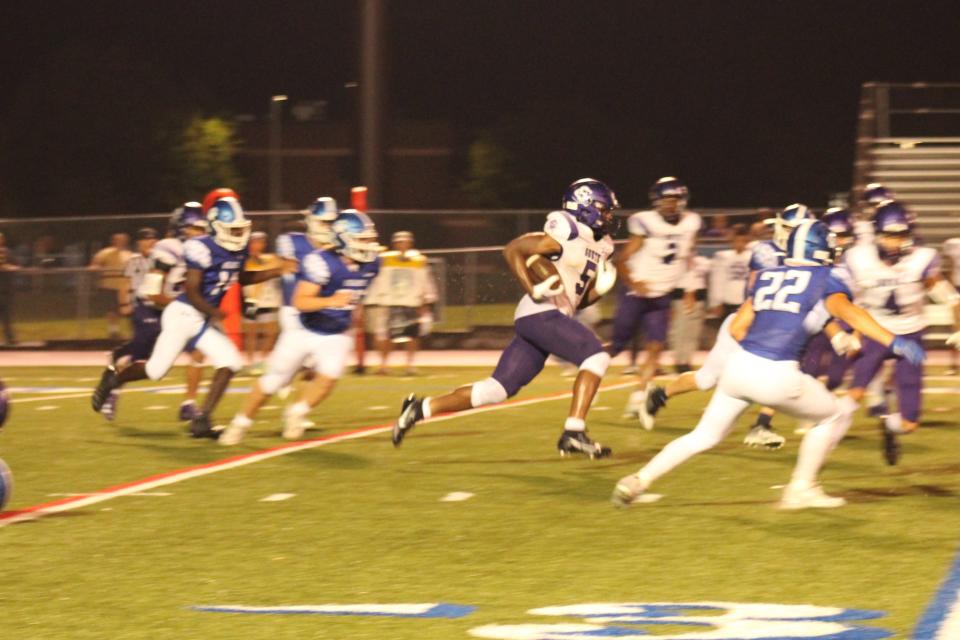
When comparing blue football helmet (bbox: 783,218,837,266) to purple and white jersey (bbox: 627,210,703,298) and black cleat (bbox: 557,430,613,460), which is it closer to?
black cleat (bbox: 557,430,613,460)

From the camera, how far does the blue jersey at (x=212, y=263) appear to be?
11.3 m

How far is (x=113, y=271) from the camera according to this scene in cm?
2308

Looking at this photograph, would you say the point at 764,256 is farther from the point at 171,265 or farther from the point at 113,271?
the point at 113,271

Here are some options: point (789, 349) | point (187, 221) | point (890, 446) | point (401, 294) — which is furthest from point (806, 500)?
point (401, 294)

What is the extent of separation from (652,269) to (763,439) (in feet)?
8.38

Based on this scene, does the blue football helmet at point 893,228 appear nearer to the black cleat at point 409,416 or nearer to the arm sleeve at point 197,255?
the black cleat at point 409,416

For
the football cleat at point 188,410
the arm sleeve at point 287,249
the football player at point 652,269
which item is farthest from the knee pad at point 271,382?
the football player at point 652,269

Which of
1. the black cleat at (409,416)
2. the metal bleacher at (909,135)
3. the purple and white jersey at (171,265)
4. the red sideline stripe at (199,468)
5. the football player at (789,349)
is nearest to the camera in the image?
the football player at (789,349)

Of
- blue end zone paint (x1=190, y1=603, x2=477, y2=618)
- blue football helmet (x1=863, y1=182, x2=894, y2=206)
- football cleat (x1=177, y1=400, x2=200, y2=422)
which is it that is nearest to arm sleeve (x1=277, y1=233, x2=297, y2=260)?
football cleat (x1=177, y1=400, x2=200, y2=422)

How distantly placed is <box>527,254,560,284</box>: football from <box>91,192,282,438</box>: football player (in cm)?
274

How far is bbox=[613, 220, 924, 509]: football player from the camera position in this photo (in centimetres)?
776

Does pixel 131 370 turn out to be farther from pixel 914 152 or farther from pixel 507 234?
pixel 914 152

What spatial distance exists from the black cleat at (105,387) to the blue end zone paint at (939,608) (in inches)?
299

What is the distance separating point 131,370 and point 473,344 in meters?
10.7
